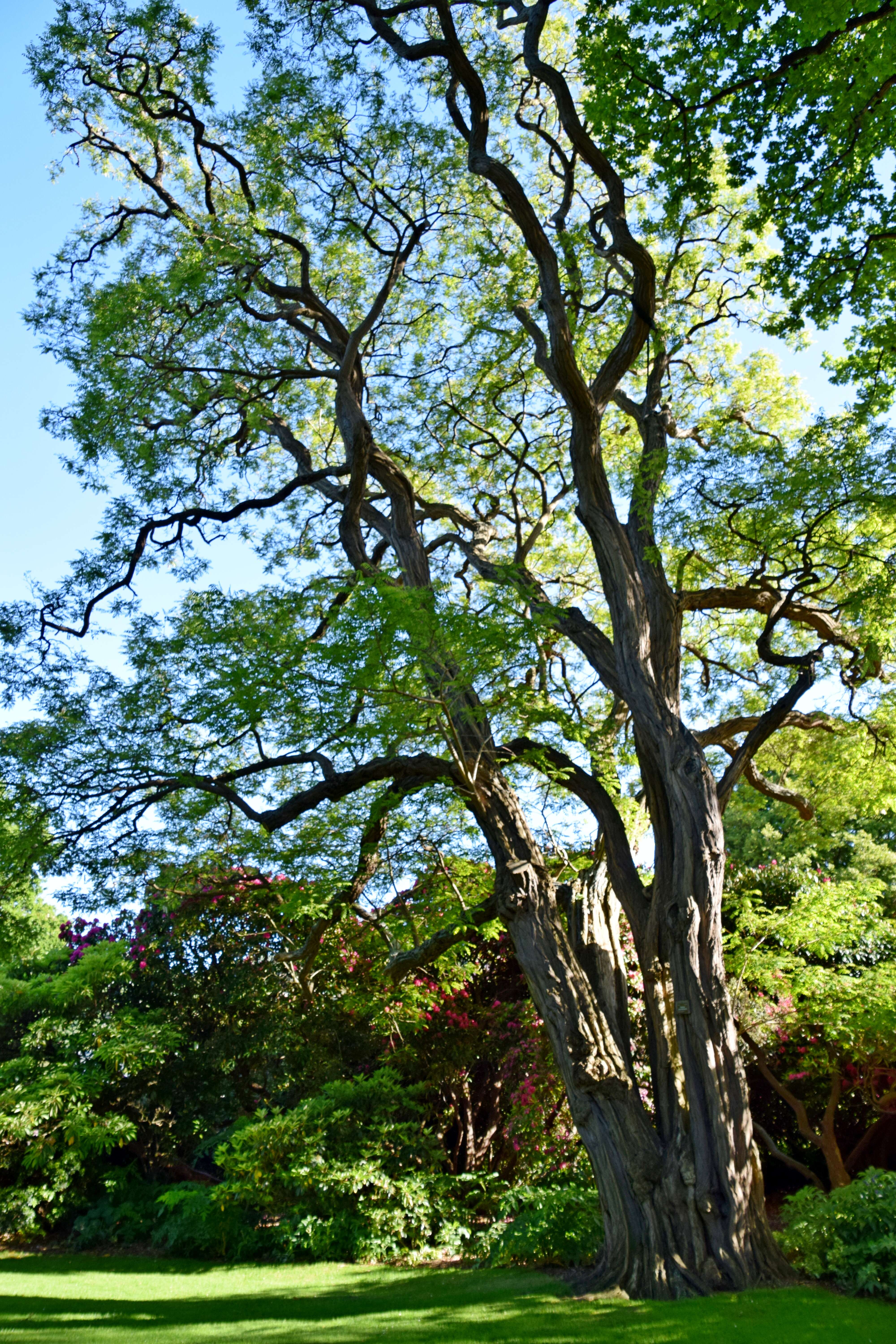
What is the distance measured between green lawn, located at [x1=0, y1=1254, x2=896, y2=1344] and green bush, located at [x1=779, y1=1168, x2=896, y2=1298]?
1.00 ft

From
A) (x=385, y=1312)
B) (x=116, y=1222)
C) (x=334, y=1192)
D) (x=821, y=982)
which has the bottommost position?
(x=385, y=1312)

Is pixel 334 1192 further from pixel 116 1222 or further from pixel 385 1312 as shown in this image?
pixel 116 1222

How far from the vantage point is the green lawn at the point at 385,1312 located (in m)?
4.86

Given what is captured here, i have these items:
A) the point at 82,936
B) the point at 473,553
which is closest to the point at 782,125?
the point at 473,553

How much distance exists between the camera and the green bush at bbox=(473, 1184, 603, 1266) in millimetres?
7191

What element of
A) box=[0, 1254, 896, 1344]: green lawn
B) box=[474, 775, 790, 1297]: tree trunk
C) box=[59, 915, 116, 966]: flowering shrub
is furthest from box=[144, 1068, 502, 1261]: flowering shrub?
box=[59, 915, 116, 966]: flowering shrub

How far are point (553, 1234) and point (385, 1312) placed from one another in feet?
6.16

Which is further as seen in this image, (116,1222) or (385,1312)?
(116,1222)

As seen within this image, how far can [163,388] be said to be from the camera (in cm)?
932

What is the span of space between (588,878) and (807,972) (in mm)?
2268

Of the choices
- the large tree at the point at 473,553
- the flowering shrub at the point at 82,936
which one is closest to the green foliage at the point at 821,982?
the large tree at the point at 473,553

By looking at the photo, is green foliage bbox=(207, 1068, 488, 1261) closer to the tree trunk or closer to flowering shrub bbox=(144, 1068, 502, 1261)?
flowering shrub bbox=(144, 1068, 502, 1261)

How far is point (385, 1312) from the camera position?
597cm

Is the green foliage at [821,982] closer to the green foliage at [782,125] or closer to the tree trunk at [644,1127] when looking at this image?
the tree trunk at [644,1127]
